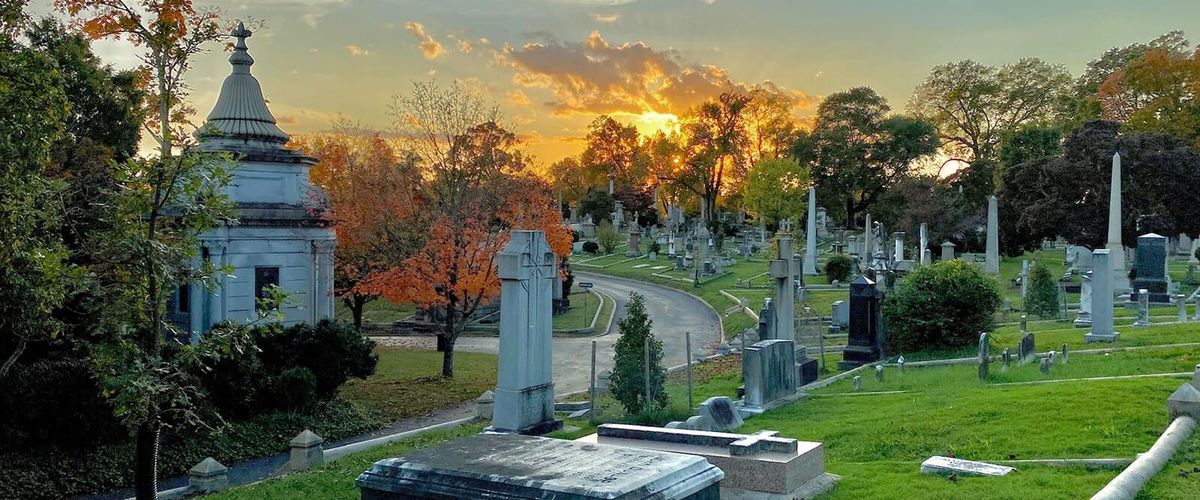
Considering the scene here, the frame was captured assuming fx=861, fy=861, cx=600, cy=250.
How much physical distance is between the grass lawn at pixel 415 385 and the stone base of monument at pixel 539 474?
12811mm

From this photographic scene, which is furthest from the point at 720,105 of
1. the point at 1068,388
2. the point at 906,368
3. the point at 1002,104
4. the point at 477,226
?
the point at 1068,388

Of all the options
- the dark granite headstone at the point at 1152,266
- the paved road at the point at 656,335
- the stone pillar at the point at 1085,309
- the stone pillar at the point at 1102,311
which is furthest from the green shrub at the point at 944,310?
the dark granite headstone at the point at 1152,266

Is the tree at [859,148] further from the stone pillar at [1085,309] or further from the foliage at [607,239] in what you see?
the stone pillar at [1085,309]

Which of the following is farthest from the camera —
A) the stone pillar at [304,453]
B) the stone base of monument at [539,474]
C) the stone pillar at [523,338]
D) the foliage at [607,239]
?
the foliage at [607,239]

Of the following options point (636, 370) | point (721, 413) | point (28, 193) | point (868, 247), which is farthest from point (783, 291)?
point (868, 247)

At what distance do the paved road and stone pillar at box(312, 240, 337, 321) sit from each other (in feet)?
21.9

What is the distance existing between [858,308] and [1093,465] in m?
11.3

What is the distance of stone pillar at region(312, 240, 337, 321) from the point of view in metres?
23.0

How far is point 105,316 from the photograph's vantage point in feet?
29.1

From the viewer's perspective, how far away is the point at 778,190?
61688mm

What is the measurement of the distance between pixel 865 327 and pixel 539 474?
1481cm

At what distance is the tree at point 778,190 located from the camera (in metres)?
61.3

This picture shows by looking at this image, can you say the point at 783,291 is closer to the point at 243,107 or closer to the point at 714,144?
the point at 243,107

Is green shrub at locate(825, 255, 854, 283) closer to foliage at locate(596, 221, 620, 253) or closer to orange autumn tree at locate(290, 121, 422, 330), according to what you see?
orange autumn tree at locate(290, 121, 422, 330)
